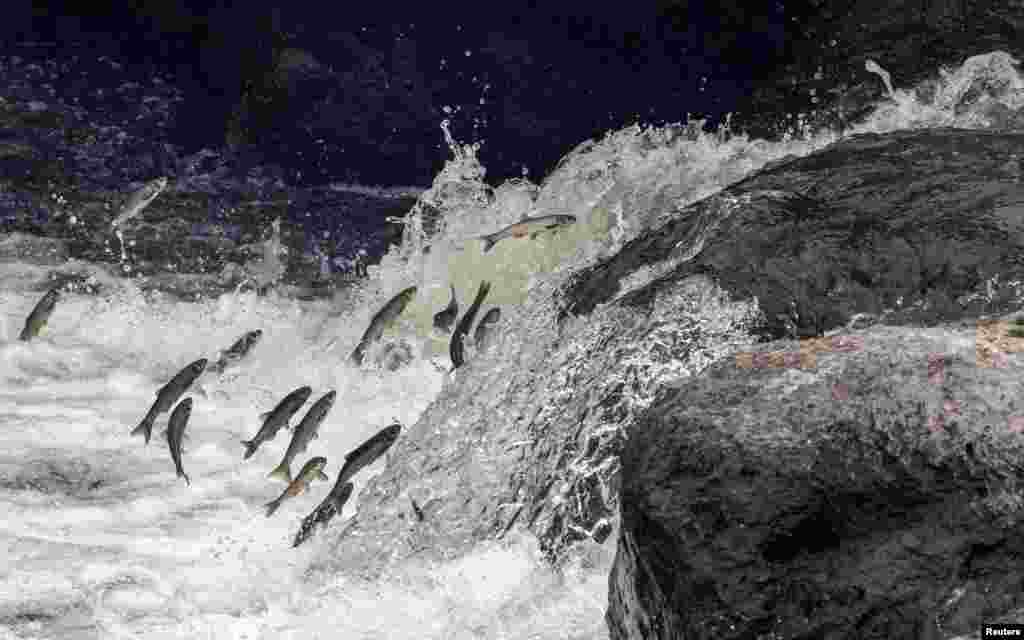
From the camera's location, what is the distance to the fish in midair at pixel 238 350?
6996mm

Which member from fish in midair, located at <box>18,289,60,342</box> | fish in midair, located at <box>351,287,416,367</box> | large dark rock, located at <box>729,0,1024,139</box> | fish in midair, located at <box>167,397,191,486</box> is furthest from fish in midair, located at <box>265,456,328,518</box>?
large dark rock, located at <box>729,0,1024,139</box>

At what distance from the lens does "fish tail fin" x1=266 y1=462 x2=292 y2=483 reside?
226 inches

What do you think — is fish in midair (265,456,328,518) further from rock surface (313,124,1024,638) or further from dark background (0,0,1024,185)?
dark background (0,0,1024,185)

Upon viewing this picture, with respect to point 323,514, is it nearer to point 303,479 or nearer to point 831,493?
point 303,479

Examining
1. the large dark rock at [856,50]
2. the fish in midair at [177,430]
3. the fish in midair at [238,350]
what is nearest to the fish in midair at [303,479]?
the fish in midair at [177,430]

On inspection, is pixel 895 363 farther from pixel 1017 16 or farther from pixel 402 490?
pixel 1017 16

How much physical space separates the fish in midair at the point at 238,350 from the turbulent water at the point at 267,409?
0.18m

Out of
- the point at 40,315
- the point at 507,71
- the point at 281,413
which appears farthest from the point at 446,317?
the point at 507,71

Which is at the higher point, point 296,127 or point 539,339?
point 296,127

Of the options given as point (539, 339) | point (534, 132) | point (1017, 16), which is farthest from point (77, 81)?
point (1017, 16)

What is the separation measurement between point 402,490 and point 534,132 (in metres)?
4.15

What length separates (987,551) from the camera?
2.83 meters

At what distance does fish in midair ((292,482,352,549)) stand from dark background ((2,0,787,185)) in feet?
12.7

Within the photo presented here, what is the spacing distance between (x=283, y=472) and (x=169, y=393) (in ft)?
2.47
